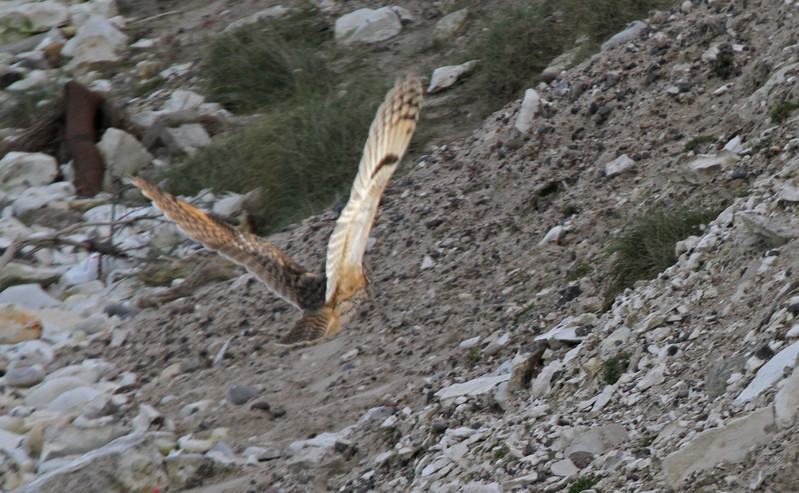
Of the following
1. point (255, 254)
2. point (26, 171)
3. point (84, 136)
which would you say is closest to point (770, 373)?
point (255, 254)

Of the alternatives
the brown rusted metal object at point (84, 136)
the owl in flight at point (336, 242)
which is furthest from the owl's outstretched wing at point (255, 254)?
the brown rusted metal object at point (84, 136)

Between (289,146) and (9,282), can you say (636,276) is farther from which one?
(9,282)

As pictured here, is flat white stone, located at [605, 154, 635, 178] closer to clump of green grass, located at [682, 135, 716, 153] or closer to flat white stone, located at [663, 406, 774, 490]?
clump of green grass, located at [682, 135, 716, 153]

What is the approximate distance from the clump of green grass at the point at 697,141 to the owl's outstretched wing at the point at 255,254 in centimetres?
197

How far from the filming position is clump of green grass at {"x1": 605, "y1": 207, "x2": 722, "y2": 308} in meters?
4.23

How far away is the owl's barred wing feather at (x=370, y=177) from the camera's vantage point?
4.91 m

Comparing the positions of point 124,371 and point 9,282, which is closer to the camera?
point 124,371

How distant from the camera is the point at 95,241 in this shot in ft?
26.5

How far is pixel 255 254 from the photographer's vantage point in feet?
17.7

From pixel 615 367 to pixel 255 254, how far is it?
2446 mm

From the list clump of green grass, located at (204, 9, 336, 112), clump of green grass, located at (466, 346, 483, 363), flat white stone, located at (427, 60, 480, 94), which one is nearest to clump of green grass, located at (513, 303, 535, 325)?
clump of green grass, located at (466, 346, 483, 363)

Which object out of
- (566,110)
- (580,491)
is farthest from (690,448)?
(566,110)

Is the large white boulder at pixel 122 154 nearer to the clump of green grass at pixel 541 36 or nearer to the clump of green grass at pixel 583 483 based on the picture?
the clump of green grass at pixel 541 36

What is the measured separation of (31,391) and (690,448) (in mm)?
4500
